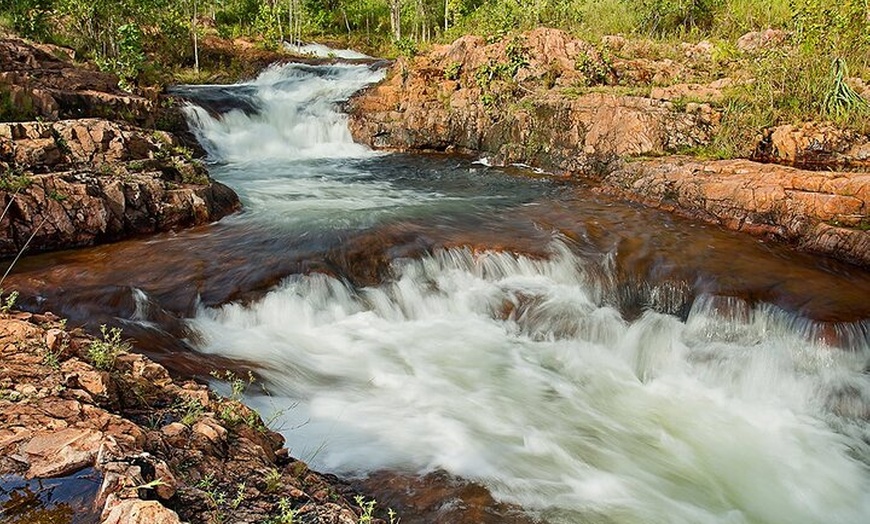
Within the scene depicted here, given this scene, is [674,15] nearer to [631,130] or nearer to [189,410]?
[631,130]

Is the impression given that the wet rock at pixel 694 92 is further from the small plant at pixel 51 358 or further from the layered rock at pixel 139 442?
the small plant at pixel 51 358

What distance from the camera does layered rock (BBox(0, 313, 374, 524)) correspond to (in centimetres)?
215

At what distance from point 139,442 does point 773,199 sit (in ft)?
29.8

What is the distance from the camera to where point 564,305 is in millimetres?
6801

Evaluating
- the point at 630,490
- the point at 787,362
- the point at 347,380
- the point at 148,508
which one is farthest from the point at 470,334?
the point at 148,508

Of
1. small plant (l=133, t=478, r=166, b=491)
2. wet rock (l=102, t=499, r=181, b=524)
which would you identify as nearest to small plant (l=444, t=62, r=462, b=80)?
small plant (l=133, t=478, r=166, b=491)

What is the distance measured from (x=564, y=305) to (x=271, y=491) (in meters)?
4.90


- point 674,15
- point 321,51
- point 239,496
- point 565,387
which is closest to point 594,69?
point 674,15

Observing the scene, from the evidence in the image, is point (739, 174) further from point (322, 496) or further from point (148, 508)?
point (148, 508)

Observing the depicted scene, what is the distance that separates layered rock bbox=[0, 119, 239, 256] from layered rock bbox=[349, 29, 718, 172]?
24.1ft

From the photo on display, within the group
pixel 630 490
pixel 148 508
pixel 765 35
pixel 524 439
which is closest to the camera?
pixel 148 508

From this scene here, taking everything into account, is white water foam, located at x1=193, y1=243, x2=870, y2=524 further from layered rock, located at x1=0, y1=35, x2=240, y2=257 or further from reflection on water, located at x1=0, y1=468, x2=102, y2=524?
layered rock, located at x1=0, y1=35, x2=240, y2=257

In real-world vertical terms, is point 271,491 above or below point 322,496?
above

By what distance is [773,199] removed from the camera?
334 inches
